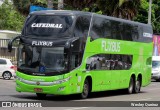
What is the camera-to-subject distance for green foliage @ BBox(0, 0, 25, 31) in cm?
7212

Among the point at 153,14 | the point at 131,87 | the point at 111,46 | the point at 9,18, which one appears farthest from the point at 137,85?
the point at 9,18

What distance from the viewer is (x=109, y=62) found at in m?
22.7

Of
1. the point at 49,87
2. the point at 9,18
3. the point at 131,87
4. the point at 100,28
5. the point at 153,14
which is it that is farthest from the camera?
the point at 9,18

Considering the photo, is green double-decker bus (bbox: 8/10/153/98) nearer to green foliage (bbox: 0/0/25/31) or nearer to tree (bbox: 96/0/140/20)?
tree (bbox: 96/0/140/20)

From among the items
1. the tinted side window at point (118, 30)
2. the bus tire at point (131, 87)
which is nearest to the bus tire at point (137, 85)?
the bus tire at point (131, 87)

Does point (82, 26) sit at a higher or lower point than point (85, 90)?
higher

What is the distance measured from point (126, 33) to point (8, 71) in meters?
13.8

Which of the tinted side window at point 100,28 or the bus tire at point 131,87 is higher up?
the tinted side window at point 100,28

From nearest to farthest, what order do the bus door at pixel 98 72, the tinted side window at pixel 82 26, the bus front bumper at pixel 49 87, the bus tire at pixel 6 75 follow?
the bus front bumper at pixel 49 87 → the tinted side window at pixel 82 26 → the bus door at pixel 98 72 → the bus tire at pixel 6 75

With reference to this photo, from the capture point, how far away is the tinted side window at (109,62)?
68.9ft

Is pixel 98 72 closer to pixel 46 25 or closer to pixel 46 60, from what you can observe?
pixel 46 60

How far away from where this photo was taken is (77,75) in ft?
64.4

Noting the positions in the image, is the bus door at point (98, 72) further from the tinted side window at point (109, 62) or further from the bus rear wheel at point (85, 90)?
the bus rear wheel at point (85, 90)

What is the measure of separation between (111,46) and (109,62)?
77cm
